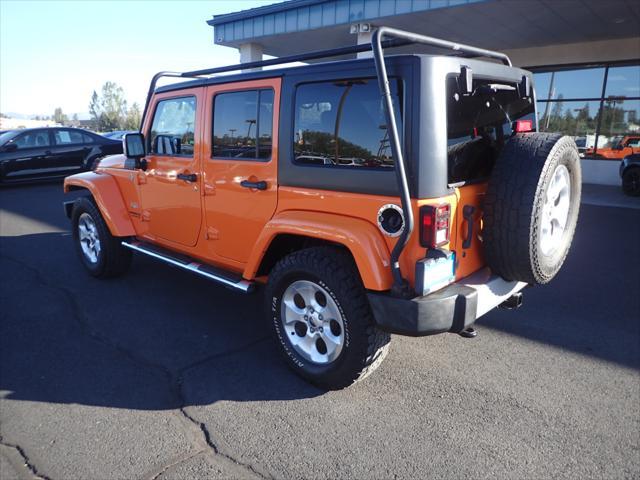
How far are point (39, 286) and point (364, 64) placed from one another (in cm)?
421

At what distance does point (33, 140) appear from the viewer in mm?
12359

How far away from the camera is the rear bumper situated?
2.58 meters

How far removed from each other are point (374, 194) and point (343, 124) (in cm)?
51

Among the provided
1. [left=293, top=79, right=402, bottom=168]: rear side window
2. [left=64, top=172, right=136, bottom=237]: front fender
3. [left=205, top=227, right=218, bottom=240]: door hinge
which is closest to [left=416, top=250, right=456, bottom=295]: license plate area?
[left=293, top=79, right=402, bottom=168]: rear side window

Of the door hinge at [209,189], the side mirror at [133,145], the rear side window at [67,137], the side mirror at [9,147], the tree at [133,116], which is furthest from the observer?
the tree at [133,116]

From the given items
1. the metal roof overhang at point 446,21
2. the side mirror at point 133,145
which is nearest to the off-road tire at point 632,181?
the metal roof overhang at point 446,21

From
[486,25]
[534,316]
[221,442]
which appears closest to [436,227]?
[221,442]

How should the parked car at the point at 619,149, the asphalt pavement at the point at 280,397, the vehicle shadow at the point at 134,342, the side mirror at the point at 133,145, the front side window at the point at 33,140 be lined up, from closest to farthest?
the asphalt pavement at the point at 280,397, the vehicle shadow at the point at 134,342, the side mirror at the point at 133,145, the front side window at the point at 33,140, the parked car at the point at 619,149

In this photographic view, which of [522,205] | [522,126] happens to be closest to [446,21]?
[522,126]

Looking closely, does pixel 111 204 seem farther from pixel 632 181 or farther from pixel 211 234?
pixel 632 181

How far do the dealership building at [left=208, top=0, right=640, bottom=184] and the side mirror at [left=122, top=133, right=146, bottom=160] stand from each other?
7139 millimetres

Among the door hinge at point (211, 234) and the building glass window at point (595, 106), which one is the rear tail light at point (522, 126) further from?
the building glass window at point (595, 106)

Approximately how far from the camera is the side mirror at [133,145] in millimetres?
4406

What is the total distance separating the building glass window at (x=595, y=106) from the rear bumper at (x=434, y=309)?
449 inches
